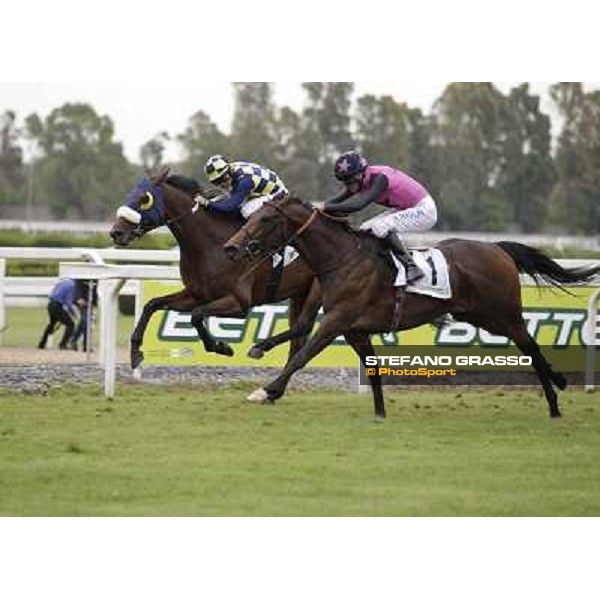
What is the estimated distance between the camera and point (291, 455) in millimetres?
8273

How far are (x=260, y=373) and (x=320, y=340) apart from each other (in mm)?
3482

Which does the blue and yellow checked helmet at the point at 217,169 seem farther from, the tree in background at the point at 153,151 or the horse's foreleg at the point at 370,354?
the tree in background at the point at 153,151

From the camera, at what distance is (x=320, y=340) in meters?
9.54

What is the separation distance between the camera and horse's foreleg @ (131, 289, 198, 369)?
34.3 ft

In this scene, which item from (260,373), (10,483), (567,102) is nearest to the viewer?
(10,483)

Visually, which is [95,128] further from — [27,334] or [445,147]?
[27,334]

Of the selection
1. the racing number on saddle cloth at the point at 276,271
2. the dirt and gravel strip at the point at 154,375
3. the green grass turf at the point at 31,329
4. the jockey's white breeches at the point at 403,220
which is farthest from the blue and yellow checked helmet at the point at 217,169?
the green grass turf at the point at 31,329

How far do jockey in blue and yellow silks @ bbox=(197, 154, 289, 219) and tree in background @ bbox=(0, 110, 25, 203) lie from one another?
135ft

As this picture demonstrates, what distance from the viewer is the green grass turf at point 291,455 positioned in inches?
265

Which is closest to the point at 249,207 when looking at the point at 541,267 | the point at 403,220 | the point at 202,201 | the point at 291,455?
the point at 202,201

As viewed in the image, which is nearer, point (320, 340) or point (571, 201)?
point (320, 340)

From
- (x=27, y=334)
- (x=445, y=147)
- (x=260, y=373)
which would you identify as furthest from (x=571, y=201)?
(x=260, y=373)

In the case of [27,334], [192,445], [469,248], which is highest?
[469,248]

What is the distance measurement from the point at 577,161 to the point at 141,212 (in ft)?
131
